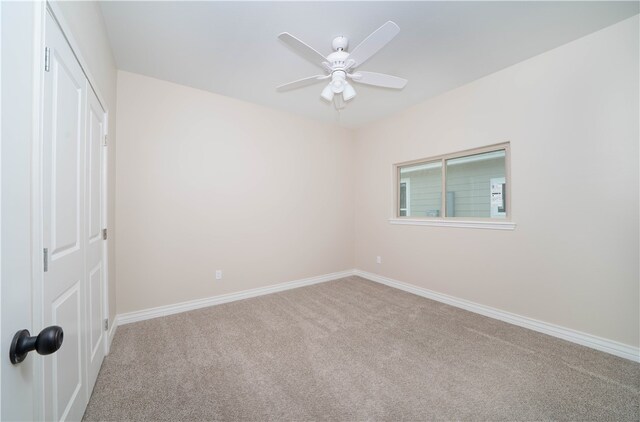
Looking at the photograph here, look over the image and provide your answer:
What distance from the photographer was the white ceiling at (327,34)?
1.91m

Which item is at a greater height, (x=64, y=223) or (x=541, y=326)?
(x=64, y=223)

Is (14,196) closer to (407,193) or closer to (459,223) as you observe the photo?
(459,223)

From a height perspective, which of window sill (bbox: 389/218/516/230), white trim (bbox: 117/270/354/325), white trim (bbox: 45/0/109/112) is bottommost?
white trim (bbox: 117/270/354/325)

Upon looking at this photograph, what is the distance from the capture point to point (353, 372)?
1.92 metres

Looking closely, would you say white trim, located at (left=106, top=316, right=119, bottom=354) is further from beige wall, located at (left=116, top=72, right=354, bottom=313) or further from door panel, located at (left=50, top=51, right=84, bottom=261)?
door panel, located at (left=50, top=51, right=84, bottom=261)

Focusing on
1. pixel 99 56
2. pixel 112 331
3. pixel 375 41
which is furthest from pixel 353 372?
pixel 99 56

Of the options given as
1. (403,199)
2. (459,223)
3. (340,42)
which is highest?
(340,42)

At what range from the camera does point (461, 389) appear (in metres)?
1.74

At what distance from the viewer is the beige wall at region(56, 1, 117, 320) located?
1403 millimetres

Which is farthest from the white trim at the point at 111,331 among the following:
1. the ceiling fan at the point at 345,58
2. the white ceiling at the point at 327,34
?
the ceiling fan at the point at 345,58

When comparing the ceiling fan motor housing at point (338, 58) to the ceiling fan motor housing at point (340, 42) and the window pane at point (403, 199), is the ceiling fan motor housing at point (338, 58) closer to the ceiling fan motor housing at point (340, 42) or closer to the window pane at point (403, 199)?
the ceiling fan motor housing at point (340, 42)

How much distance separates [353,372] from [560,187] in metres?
2.52

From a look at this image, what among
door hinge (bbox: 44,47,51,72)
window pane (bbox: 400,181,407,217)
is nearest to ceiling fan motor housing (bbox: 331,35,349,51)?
door hinge (bbox: 44,47,51,72)

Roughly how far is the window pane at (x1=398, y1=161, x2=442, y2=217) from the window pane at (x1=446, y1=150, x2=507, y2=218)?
17 cm
